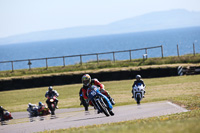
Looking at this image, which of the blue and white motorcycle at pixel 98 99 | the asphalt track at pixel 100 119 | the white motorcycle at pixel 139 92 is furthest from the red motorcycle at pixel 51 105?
the blue and white motorcycle at pixel 98 99

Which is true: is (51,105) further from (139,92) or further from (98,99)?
(98,99)

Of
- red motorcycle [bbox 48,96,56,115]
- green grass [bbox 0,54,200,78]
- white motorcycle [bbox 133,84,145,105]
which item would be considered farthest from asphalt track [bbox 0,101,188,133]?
green grass [bbox 0,54,200,78]

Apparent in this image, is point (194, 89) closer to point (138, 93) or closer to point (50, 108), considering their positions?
point (138, 93)

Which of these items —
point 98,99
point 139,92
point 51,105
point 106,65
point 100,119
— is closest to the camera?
point 98,99

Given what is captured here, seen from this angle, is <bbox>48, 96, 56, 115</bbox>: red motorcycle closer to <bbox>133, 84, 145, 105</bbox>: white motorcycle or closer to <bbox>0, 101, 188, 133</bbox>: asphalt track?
<bbox>133, 84, 145, 105</bbox>: white motorcycle

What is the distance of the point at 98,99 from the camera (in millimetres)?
13633

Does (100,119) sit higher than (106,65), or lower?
lower

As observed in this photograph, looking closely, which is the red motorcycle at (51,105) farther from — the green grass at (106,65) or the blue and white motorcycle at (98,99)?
the green grass at (106,65)

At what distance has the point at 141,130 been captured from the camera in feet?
27.1

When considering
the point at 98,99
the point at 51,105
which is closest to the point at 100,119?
the point at 98,99

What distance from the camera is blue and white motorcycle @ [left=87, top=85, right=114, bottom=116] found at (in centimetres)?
1363

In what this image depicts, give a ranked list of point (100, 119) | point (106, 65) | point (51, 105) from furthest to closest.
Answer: point (106, 65) → point (51, 105) → point (100, 119)

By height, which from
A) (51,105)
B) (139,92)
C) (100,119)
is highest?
(139,92)

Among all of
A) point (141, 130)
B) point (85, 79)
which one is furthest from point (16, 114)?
point (141, 130)
